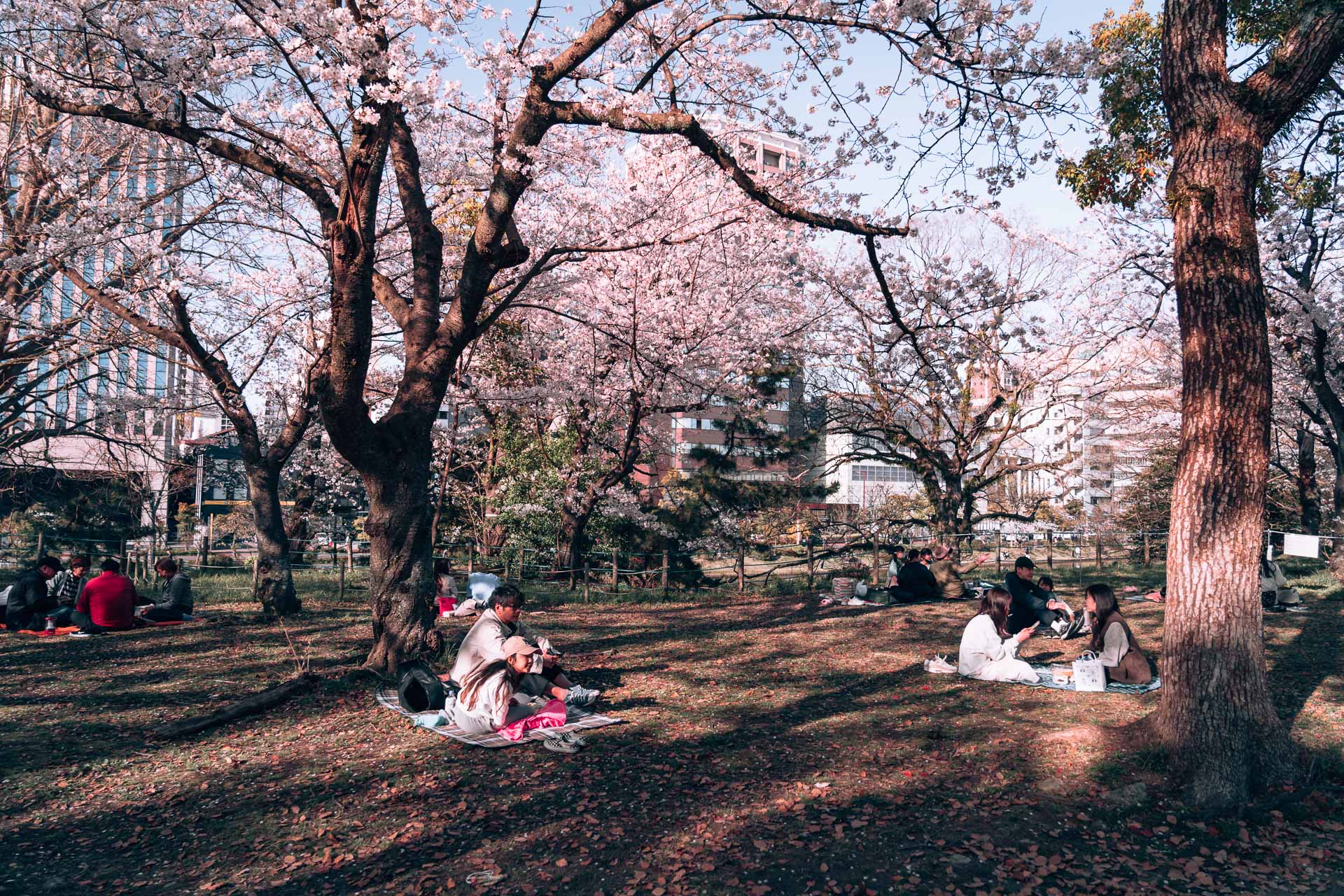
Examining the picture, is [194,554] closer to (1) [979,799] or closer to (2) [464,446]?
(2) [464,446]

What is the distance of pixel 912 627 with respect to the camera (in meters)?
11.6

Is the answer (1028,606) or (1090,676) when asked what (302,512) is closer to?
(1028,606)

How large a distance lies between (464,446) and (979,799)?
1648 cm

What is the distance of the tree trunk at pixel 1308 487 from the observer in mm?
19516

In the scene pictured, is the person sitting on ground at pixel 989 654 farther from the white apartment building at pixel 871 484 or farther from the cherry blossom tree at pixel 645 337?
the white apartment building at pixel 871 484

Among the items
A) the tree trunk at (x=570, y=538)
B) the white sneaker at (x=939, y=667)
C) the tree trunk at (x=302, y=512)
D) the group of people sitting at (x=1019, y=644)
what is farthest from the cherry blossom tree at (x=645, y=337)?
the group of people sitting at (x=1019, y=644)

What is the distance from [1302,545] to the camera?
43.9 ft

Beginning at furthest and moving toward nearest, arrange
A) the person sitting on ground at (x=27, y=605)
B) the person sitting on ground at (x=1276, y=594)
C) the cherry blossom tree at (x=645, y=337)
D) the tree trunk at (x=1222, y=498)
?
the cherry blossom tree at (x=645, y=337)
the person sitting on ground at (x=1276, y=594)
the person sitting on ground at (x=27, y=605)
the tree trunk at (x=1222, y=498)

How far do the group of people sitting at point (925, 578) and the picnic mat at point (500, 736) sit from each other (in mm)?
8451

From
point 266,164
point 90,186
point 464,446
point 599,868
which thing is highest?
point 90,186

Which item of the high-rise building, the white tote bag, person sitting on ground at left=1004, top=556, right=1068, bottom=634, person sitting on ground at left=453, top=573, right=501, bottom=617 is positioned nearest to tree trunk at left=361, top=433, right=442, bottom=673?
person sitting on ground at left=453, top=573, right=501, bottom=617

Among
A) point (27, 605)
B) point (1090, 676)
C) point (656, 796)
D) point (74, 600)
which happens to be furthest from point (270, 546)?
point (1090, 676)

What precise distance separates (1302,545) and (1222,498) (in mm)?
10638

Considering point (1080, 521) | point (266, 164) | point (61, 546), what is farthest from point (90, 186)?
point (1080, 521)
